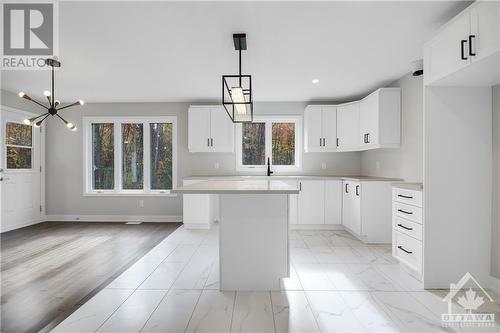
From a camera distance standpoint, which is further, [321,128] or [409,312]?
[321,128]

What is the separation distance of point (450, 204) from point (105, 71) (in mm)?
4310

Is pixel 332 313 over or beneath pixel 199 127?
beneath

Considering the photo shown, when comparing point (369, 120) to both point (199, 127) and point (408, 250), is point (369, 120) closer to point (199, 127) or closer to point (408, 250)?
point (408, 250)

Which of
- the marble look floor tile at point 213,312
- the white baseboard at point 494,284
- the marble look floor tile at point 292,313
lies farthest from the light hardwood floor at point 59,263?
the white baseboard at point 494,284

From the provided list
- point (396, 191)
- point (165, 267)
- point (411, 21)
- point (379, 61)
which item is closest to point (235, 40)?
point (411, 21)

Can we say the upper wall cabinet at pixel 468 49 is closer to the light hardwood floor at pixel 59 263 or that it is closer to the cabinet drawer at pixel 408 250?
the cabinet drawer at pixel 408 250

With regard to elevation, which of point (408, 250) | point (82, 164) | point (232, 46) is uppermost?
point (232, 46)

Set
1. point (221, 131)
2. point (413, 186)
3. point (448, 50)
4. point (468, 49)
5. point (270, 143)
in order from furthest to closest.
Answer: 1. point (270, 143)
2. point (221, 131)
3. point (413, 186)
4. point (448, 50)
5. point (468, 49)

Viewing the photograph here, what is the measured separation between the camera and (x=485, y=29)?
1.85 metres

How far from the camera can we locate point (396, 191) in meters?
2.98

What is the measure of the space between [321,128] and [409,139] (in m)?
1.58

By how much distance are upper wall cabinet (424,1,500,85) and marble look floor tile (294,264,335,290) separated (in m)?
2.07

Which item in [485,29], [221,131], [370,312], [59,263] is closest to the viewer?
[485,29]

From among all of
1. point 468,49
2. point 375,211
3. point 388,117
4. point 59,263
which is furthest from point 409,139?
point 59,263
